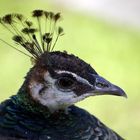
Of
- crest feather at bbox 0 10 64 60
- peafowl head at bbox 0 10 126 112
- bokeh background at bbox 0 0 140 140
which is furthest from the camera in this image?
bokeh background at bbox 0 0 140 140

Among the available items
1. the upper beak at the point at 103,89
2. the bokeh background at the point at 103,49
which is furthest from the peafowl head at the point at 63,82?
the bokeh background at the point at 103,49

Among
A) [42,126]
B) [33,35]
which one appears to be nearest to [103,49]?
[33,35]

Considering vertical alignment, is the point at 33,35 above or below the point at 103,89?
above

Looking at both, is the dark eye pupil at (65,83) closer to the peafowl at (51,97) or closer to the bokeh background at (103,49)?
the peafowl at (51,97)

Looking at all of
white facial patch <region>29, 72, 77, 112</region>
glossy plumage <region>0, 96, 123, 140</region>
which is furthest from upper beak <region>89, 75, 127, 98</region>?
glossy plumage <region>0, 96, 123, 140</region>

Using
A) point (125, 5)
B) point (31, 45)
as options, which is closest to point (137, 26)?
point (125, 5)

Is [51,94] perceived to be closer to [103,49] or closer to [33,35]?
[33,35]

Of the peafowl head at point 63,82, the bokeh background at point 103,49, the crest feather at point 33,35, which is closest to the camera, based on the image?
the peafowl head at point 63,82

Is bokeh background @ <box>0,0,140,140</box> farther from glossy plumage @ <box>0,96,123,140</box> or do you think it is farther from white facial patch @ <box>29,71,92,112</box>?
white facial patch @ <box>29,71,92,112</box>
